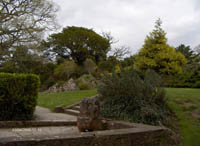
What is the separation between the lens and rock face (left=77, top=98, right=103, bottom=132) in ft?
15.2

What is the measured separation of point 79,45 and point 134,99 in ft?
87.4

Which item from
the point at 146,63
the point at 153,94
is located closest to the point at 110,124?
the point at 153,94

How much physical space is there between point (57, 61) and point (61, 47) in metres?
2.40

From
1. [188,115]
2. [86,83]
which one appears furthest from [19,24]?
[188,115]

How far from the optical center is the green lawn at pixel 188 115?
4922 millimetres

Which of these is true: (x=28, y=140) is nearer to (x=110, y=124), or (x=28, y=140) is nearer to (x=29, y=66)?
(x=110, y=124)

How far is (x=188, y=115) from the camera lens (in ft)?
19.6

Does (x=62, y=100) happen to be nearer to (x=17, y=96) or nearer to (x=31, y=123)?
(x=17, y=96)

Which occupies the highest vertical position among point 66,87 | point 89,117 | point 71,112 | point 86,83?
point 86,83

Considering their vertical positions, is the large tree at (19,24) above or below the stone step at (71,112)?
above

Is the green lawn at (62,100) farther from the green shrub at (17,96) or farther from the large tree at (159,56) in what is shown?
the large tree at (159,56)

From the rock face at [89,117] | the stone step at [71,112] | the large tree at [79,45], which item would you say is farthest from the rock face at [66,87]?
the rock face at [89,117]

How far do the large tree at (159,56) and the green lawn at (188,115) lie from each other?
737cm

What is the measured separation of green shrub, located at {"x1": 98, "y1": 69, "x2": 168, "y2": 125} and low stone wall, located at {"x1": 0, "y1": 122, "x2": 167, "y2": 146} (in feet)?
2.54
